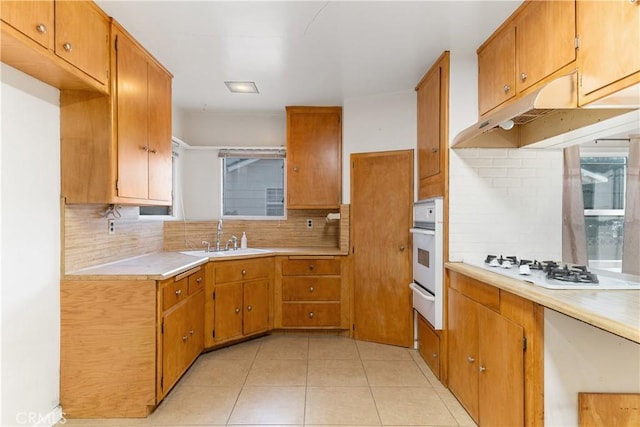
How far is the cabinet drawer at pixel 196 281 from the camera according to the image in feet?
8.88

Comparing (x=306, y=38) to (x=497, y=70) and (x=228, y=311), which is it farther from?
(x=228, y=311)

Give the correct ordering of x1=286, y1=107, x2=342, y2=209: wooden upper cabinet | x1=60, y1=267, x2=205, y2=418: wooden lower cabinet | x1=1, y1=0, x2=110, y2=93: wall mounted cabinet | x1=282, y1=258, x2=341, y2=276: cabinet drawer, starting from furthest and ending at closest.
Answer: x1=286, y1=107, x2=342, y2=209: wooden upper cabinet, x1=282, y1=258, x2=341, y2=276: cabinet drawer, x1=60, y1=267, x2=205, y2=418: wooden lower cabinet, x1=1, y1=0, x2=110, y2=93: wall mounted cabinet

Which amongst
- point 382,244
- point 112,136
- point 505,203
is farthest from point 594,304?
point 112,136

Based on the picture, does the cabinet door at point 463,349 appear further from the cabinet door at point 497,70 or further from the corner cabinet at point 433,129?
the cabinet door at point 497,70

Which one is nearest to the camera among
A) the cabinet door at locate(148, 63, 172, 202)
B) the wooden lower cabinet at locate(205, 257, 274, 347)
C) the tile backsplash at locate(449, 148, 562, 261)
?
the tile backsplash at locate(449, 148, 562, 261)

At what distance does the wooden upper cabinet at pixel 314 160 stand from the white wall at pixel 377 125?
206mm

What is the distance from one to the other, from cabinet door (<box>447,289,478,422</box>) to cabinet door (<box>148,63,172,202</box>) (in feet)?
7.67

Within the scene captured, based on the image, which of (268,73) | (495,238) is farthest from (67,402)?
(495,238)

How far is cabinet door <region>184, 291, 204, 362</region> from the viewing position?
8.83 ft

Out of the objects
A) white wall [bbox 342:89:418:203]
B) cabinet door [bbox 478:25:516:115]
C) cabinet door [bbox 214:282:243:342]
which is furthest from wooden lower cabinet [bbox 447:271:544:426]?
cabinet door [bbox 214:282:243:342]

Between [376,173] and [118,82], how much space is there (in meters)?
2.20

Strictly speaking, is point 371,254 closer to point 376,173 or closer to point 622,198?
point 376,173

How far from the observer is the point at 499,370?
1.78m

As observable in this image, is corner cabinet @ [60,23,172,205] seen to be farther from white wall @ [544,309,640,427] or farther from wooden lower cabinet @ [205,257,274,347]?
white wall @ [544,309,640,427]
